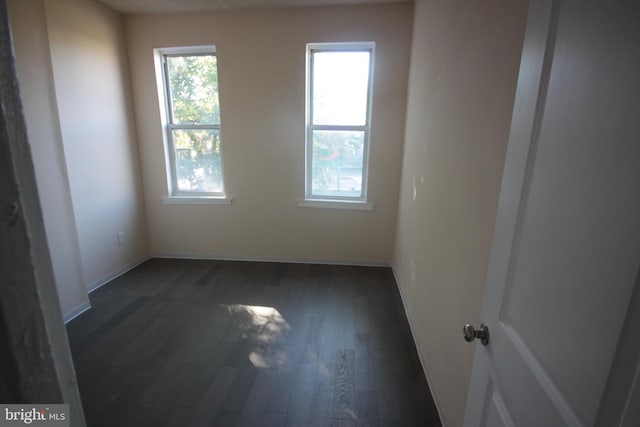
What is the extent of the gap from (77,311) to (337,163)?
279 cm

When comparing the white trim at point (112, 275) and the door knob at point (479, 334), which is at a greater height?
the door knob at point (479, 334)

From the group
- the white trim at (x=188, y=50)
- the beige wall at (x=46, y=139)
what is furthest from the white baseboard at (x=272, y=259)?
the white trim at (x=188, y=50)

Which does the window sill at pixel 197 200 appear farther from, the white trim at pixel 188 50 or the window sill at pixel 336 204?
the white trim at pixel 188 50

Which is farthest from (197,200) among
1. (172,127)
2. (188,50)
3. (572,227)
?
(572,227)

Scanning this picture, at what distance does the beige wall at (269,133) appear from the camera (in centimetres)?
286

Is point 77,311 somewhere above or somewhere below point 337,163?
below

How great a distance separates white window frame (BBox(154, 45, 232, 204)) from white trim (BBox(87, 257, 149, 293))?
796 mm

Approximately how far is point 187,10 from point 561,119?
11.5ft

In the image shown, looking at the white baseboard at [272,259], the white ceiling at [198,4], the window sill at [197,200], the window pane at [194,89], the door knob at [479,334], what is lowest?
the white baseboard at [272,259]

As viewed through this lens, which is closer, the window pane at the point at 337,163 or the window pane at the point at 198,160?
the window pane at the point at 337,163

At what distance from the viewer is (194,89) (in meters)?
3.22

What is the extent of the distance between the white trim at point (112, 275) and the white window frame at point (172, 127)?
796 millimetres

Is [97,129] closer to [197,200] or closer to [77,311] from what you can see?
[197,200]

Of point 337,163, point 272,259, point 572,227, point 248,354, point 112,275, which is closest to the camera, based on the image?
point 572,227
